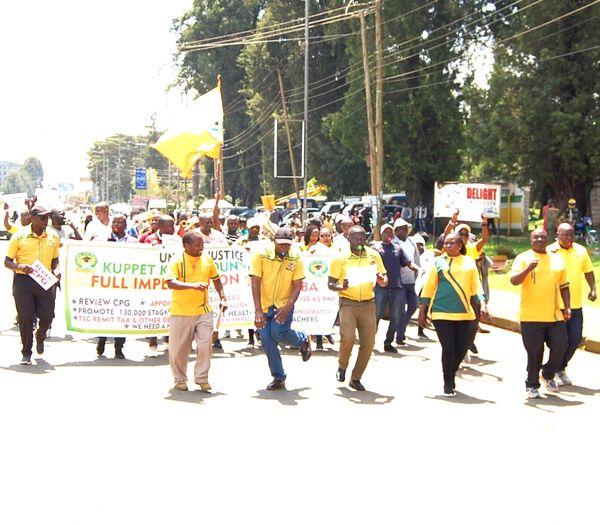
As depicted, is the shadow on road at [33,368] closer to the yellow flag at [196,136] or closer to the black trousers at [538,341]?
the black trousers at [538,341]

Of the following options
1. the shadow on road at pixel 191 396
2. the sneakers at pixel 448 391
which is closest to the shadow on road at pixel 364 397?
the sneakers at pixel 448 391

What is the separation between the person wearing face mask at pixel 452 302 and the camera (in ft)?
31.0

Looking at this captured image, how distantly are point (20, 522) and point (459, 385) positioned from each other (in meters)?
5.93

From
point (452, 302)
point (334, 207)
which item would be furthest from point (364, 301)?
point (334, 207)

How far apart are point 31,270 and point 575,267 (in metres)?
5.89

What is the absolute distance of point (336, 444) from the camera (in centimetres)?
731

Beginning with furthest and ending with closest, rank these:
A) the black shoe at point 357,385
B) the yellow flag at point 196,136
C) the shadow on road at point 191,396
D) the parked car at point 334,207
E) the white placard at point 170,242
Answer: the parked car at point 334,207 → the yellow flag at point 196,136 → the white placard at point 170,242 → the black shoe at point 357,385 → the shadow on road at point 191,396

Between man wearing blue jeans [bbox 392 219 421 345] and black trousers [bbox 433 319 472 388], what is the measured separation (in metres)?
3.52

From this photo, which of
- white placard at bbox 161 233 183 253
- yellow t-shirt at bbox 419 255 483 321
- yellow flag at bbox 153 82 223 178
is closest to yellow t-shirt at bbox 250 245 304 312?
yellow t-shirt at bbox 419 255 483 321

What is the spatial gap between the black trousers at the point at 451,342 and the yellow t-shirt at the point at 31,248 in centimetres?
454

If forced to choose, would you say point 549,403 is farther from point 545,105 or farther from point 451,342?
point 545,105

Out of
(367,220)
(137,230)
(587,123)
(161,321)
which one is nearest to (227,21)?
(367,220)

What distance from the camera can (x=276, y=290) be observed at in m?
9.72

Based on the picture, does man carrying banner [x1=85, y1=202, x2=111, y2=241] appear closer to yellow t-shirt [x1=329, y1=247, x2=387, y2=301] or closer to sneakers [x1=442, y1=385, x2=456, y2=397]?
yellow t-shirt [x1=329, y1=247, x2=387, y2=301]
